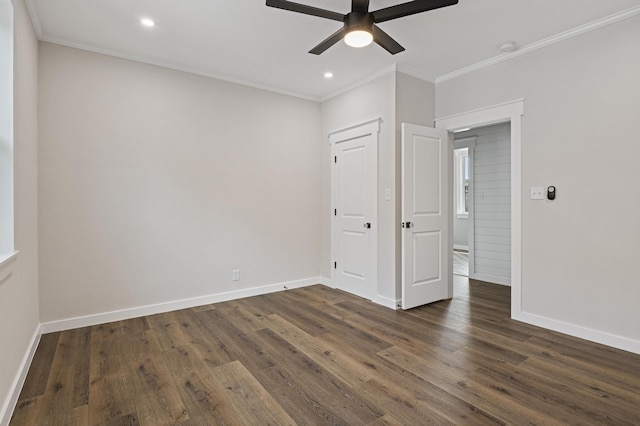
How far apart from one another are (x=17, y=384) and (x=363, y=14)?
3431mm

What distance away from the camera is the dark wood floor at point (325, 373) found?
6.42ft

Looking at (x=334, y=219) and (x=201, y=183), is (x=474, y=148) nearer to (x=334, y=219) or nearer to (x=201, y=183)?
(x=334, y=219)

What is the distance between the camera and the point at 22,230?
247 cm

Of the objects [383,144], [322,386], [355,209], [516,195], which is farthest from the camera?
[355,209]

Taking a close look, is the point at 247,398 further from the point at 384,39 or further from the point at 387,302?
the point at 384,39

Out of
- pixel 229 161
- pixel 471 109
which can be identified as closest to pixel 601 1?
pixel 471 109

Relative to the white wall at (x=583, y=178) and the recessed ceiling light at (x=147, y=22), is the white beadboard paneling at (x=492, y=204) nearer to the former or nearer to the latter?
the white wall at (x=583, y=178)

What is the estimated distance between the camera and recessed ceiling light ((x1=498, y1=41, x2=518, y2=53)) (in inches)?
130

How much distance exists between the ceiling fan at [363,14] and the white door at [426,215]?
56.9 inches

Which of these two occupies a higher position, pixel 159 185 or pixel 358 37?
pixel 358 37

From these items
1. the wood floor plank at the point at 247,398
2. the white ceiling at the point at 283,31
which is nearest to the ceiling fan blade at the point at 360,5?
the white ceiling at the point at 283,31

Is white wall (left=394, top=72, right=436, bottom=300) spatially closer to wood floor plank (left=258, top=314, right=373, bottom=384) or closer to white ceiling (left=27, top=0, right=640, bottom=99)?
white ceiling (left=27, top=0, right=640, bottom=99)

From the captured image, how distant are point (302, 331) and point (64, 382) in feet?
6.10

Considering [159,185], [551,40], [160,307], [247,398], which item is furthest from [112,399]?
[551,40]
